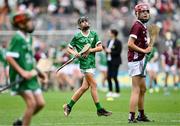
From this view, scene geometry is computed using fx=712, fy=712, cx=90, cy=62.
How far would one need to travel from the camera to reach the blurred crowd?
124ft

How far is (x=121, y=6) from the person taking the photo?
40469 mm

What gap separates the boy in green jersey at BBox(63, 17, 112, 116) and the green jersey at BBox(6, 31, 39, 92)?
5.63 m

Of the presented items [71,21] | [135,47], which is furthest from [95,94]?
[71,21]

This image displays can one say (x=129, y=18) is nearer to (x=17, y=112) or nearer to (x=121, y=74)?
(x=121, y=74)

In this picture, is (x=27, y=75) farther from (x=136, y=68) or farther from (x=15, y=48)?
(x=136, y=68)

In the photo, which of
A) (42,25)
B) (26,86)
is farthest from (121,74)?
(26,86)

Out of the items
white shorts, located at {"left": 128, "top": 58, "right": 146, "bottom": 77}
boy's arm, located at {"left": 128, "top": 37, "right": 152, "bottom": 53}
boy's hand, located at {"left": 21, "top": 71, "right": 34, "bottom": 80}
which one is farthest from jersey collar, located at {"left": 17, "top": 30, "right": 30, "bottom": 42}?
white shorts, located at {"left": 128, "top": 58, "right": 146, "bottom": 77}

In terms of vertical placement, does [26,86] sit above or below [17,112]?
above

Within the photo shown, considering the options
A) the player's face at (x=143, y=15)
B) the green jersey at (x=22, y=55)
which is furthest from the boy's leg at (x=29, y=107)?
the player's face at (x=143, y=15)

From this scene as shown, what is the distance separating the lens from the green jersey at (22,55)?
40.6ft

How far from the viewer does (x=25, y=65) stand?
12453mm

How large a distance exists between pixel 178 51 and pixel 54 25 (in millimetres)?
7205

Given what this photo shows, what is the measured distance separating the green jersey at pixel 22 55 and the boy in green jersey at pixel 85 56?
5635 mm

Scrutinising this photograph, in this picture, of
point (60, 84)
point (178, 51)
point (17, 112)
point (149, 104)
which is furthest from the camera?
point (60, 84)
